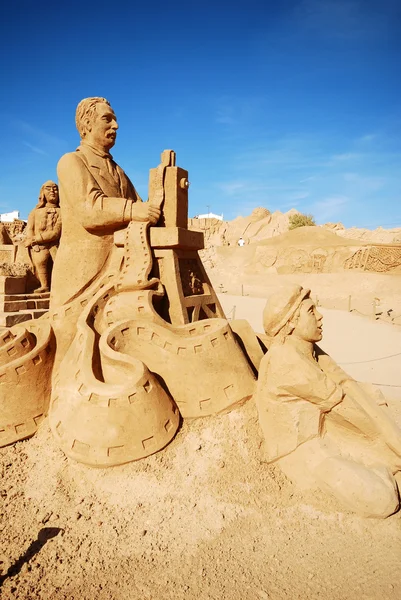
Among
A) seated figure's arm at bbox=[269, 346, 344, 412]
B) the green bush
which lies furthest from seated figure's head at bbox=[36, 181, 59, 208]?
the green bush

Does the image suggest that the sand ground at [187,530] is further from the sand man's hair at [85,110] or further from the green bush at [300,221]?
the green bush at [300,221]

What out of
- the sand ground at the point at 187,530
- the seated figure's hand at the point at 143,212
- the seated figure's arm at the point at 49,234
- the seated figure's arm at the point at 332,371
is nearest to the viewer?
the sand ground at the point at 187,530

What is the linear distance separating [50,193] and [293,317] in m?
5.61

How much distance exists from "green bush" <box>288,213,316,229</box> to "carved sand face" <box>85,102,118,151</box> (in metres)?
27.5

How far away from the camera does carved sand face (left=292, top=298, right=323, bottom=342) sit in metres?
3.14

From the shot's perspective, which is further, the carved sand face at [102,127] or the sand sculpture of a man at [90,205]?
the carved sand face at [102,127]

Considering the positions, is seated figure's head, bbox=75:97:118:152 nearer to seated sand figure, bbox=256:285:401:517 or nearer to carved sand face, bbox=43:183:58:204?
seated sand figure, bbox=256:285:401:517

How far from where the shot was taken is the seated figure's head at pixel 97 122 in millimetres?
3854

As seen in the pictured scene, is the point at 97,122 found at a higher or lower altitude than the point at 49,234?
higher

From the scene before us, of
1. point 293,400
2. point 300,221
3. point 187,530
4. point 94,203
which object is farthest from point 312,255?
point 187,530

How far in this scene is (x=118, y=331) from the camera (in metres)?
3.16

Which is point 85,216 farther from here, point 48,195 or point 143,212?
point 48,195

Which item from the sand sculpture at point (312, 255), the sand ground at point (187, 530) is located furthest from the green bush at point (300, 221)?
the sand ground at point (187, 530)

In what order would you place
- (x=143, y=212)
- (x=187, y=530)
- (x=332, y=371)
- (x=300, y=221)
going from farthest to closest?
(x=300, y=221) → (x=143, y=212) → (x=332, y=371) → (x=187, y=530)
